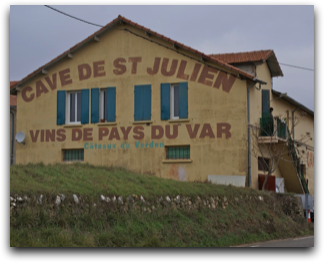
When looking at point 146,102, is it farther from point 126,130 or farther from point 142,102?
point 126,130

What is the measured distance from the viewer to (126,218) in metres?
11.8

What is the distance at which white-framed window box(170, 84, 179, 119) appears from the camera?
22.4 meters

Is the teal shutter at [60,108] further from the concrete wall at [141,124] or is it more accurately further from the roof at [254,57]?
the roof at [254,57]

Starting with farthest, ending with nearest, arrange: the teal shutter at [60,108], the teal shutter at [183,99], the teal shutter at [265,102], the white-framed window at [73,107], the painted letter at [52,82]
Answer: the painted letter at [52,82] < the white-framed window at [73,107] < the teal shutter at [60,108] < the teal shutter at [265,102] < the teal shutter at [183,99]

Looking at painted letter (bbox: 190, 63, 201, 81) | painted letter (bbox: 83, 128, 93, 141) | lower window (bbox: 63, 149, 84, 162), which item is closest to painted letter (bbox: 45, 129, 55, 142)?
lower window (bbox: 63, 149, 84, 162)

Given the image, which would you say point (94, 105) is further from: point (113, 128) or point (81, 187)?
point (81, 187)

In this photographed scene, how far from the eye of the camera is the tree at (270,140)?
70.9ft

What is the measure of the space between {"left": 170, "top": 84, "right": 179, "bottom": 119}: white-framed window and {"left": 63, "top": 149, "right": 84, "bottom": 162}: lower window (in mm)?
5015

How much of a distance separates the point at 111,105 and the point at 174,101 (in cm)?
314

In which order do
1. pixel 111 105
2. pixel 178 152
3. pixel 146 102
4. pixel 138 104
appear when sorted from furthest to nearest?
pixel 111 105 < pixel 138 104 < pixel 146 102 < pixel 178 152

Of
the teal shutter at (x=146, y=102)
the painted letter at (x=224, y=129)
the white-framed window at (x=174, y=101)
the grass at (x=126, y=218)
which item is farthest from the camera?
the teal shutter at (x=146, y=102)

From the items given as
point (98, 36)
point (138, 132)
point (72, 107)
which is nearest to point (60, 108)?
point (72, 107)

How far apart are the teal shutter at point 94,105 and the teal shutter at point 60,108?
1.59 m

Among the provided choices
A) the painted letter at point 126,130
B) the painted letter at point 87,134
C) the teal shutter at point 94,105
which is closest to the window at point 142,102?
the painted letter at point 126,130
